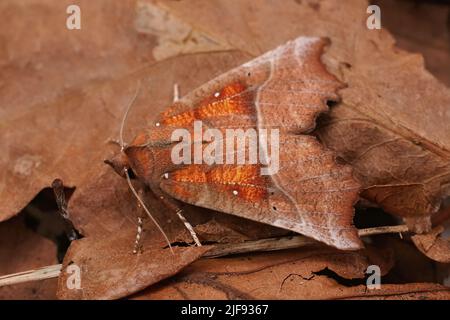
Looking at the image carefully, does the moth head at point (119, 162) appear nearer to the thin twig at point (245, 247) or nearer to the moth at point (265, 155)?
the moth at point (265, 155)

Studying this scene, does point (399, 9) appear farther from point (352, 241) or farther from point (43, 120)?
point (43, 120)

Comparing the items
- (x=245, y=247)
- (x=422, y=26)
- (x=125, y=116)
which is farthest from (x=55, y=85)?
→ (x=422, y=26)

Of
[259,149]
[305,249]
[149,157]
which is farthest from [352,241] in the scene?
[149,157]

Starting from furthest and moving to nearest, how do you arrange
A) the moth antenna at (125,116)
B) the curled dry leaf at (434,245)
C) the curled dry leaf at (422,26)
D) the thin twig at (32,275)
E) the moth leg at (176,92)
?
the curled dry leaf at (422,26), the moth leg at (176,92), the moth antenna at (125,116), the thin twig at (32,275), the curled dry leaf at (434,245)

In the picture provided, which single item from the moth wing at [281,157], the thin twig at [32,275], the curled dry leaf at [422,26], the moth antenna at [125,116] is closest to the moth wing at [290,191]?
the moth wing at [281,157]

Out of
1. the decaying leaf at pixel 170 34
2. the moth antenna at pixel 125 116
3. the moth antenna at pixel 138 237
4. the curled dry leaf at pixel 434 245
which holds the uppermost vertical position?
the decaying leaf at pixel 170 34

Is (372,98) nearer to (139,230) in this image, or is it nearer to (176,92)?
(176,92)
